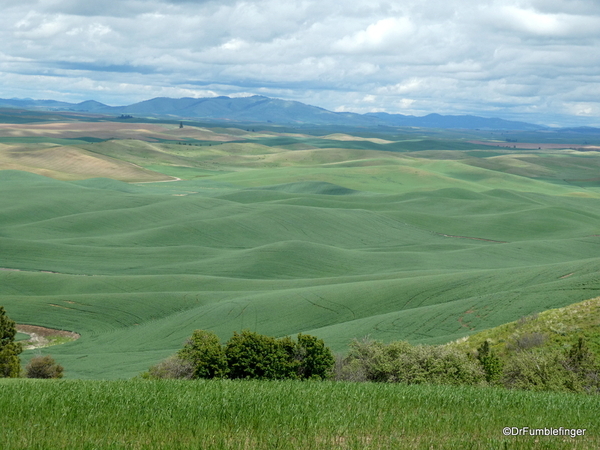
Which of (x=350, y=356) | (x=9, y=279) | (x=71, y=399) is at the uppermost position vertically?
(x=71, y=399)

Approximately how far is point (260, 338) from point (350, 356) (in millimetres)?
5014

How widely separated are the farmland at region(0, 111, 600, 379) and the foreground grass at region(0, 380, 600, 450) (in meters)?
22.7

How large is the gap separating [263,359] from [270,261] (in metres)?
46.9

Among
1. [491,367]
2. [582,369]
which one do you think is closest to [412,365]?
[491,367]

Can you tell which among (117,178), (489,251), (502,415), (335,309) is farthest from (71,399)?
(117,178)

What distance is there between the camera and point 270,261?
74.9 m

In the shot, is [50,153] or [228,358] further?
[50,153]

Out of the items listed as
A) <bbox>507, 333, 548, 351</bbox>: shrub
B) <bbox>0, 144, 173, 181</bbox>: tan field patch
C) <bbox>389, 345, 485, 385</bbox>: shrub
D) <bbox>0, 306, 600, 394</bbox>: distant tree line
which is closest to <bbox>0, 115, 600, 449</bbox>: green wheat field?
<bbox>0, 144, 173, 181</bbox>: tan field patch

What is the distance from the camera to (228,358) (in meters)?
28.5

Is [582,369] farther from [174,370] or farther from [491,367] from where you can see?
[174,370]

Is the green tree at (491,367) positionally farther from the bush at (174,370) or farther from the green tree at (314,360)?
the bush at (174,370)

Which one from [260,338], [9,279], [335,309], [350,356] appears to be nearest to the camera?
[260,338]

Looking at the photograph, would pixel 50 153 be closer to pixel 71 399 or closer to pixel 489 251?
pixel 489 251

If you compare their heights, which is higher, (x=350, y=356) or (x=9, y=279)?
(x=350, y=356)
